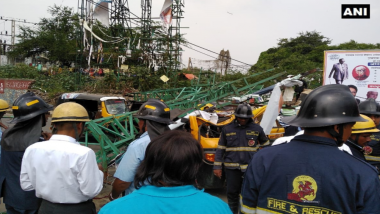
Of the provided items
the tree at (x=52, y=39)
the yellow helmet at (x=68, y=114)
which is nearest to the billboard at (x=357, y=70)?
the yellow helmet at (x=68, y=114)

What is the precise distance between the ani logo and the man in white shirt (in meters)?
1.48

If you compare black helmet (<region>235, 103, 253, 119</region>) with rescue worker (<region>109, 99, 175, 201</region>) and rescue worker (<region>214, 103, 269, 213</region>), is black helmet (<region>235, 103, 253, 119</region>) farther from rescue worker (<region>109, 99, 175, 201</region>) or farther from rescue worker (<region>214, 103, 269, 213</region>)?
rescue worker (<region>109, 99, 175, 201</region>)

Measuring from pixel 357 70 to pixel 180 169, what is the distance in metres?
8.81

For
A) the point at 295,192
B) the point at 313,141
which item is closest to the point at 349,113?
the point at 313,141

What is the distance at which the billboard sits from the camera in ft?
27.3

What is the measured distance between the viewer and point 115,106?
34.9 ft

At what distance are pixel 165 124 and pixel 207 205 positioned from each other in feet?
5.08

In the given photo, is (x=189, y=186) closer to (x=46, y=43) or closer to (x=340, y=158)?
(x=340, y=158)

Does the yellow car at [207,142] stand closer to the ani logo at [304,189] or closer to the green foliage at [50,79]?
the ani logo at [304,189]

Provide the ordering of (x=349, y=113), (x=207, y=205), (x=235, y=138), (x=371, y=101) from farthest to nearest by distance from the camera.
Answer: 1. (x=235, y=138)
2. (x=371, y=101)
3. (x=349, y=113)
4. (x=207, y=205)

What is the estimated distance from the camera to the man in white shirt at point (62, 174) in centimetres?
222

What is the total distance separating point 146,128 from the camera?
9.07 feet

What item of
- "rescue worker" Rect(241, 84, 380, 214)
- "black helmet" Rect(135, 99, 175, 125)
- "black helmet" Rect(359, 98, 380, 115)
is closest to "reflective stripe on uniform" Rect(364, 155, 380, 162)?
"black helmet" Rect(359, 98, 380, 115)

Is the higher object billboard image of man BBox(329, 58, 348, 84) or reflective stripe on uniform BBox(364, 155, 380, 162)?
billboard image of man BBox(329, 58, 348, 84)
